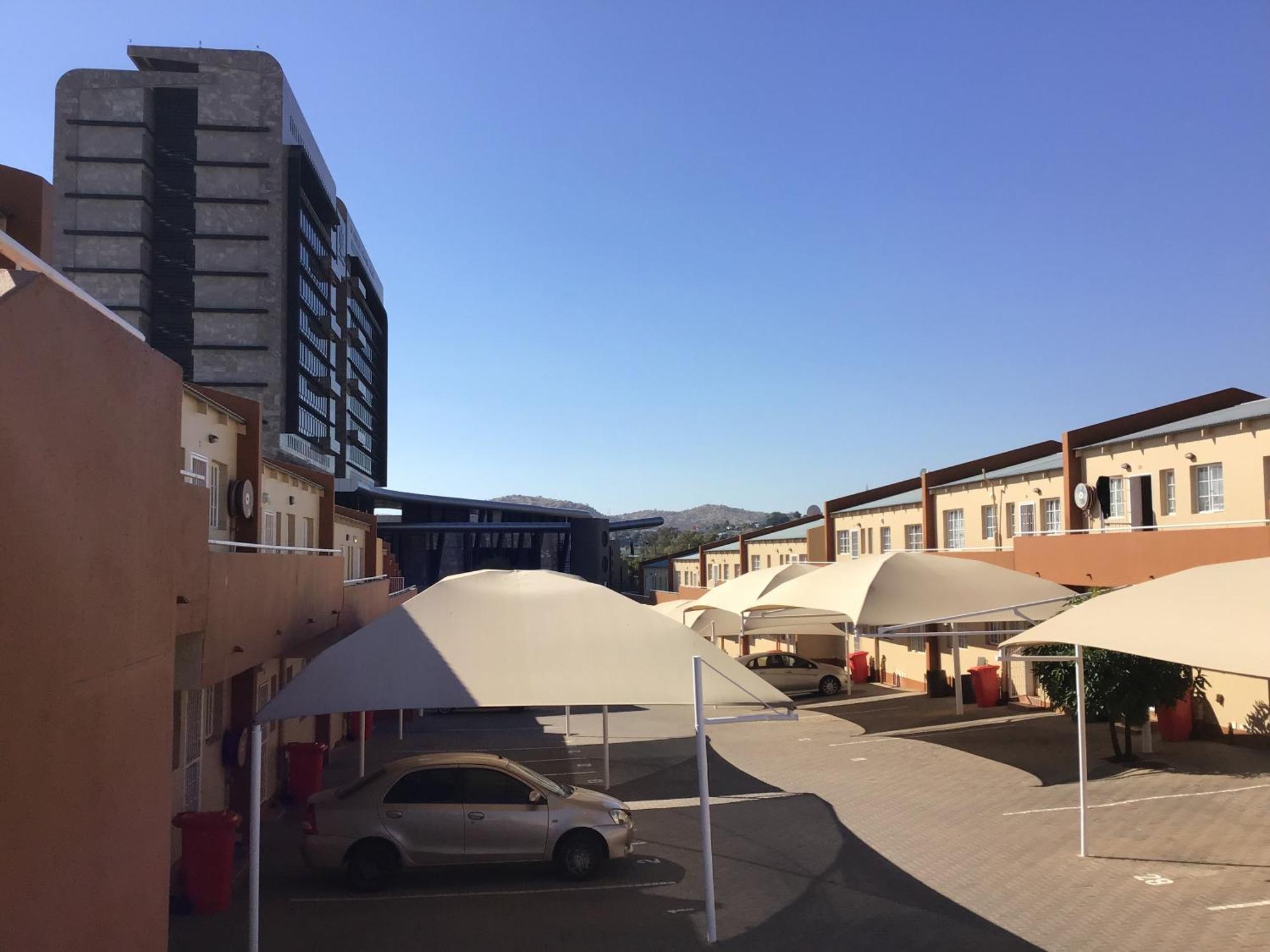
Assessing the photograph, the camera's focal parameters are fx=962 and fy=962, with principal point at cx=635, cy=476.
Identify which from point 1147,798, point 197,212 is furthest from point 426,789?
point 197,212

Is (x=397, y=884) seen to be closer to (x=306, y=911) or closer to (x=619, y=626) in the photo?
(x=306, y=911)

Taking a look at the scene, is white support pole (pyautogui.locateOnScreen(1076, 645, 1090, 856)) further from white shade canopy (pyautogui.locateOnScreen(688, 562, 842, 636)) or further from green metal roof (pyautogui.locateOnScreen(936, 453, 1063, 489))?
white shade canopy (pyautogui.locateOnScreen(688, 562, 842, 636))

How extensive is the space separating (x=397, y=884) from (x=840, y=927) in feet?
17.7

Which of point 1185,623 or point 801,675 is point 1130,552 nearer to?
point 1185,623

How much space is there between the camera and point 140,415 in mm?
7008

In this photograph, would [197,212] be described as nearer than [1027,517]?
No

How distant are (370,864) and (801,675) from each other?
23.3m

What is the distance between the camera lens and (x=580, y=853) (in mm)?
11906

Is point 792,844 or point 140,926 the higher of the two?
point 140,926

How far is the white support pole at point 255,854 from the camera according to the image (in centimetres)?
929

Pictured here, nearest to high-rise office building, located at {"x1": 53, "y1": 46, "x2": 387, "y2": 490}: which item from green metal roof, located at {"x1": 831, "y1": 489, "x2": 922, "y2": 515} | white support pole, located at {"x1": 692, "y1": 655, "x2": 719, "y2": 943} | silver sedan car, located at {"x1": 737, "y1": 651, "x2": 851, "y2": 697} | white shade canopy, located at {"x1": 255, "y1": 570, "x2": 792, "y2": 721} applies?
green metal roof, located at {"x1": 831, "y1": 489, "x2": 922, "y2": 515}

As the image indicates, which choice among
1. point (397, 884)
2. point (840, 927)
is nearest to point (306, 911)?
point (397, 884)

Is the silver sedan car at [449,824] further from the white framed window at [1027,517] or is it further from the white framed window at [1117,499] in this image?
the white framed window at [1027,517]

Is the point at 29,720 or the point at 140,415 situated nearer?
the point at 29,720
